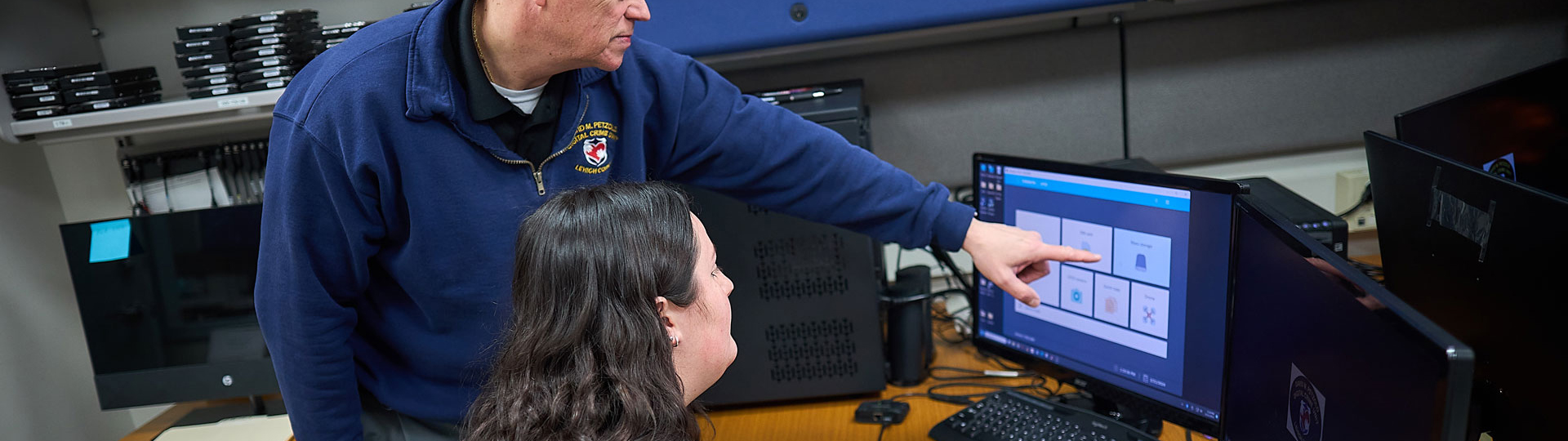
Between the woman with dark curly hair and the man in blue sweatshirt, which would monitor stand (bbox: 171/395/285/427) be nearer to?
the man in blue sweatshirt

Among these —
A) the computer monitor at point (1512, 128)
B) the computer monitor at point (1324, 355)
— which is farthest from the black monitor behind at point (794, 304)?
the computer monitor at point (1512, 128)

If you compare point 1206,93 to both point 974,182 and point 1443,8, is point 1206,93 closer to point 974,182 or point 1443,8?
point 1443,8

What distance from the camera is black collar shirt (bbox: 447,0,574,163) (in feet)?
3.57

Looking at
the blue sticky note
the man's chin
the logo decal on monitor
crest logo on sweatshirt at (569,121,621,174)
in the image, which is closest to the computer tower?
crest logo on sweatshirt at (569,121,621,174)

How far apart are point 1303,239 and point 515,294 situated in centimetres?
74

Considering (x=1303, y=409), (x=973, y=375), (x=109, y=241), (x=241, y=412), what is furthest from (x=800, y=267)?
(x=109, y=241)

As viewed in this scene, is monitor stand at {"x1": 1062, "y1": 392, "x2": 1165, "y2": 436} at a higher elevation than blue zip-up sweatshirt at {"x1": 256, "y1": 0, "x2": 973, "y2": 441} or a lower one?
lower

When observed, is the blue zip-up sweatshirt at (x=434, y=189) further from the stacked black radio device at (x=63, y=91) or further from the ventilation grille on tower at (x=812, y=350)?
the stacked black radio device at (x=63, y=91)

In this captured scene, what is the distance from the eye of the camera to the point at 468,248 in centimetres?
112

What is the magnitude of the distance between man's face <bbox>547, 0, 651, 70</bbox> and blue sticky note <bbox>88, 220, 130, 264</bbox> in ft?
3.66

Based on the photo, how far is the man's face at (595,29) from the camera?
102cm

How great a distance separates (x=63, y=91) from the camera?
155 centimetres

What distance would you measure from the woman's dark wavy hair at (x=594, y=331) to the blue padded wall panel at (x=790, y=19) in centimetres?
62

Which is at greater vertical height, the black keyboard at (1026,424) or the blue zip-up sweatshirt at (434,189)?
the blue zip-up sweatshirt at (434,189)
